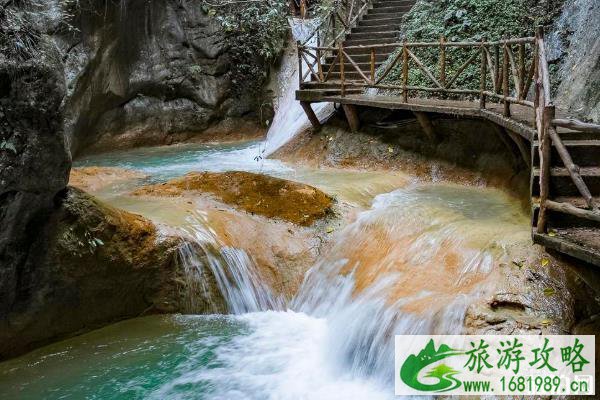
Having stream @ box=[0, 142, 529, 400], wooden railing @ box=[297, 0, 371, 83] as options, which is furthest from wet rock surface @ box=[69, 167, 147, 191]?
wooden railing @ box=[297, 0, 371, 83]

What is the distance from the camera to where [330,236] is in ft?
23.4

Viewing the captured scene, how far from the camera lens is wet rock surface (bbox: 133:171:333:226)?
7.42m

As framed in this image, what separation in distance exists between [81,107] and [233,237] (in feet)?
25.5

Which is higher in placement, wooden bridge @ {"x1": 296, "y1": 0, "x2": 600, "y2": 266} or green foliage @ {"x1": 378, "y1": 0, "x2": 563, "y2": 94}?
green foliage @ {"x1": 378, "y1": 0, "x2": 563, "y2": 94}

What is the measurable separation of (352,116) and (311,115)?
3.49 ft

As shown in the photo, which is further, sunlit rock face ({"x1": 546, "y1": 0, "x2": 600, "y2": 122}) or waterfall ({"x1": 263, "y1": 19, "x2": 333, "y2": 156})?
waterfall ({"x1": 263, "y1": 19, "x2": 333, "y2": 156})

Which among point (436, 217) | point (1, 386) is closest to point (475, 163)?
point (436, 217)

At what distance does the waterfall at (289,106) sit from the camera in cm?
1228

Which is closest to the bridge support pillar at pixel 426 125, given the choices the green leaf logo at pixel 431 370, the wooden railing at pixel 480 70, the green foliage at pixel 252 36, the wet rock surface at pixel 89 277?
the wooden railing at pixel 480 70

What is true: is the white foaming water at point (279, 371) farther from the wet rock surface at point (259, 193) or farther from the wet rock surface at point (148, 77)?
the wet rock surface at point (148, 77)

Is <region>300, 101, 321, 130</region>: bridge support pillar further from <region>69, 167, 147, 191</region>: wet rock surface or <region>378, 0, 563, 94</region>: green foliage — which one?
<region>69, 167, 147, 191</region>: wet rock surface

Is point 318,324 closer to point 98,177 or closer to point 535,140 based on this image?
point 535,140

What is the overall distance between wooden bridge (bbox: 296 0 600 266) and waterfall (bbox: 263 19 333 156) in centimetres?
51

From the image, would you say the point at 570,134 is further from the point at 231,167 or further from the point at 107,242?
the point at 231,167
